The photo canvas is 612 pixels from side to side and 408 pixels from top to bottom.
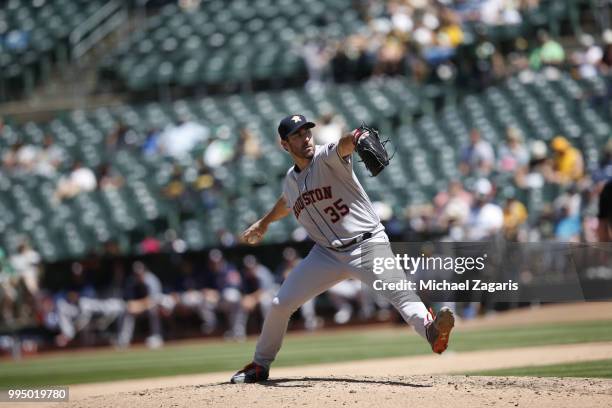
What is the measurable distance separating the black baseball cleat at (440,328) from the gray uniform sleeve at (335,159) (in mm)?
1081

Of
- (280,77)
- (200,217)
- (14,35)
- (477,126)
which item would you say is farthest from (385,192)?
(14,35)

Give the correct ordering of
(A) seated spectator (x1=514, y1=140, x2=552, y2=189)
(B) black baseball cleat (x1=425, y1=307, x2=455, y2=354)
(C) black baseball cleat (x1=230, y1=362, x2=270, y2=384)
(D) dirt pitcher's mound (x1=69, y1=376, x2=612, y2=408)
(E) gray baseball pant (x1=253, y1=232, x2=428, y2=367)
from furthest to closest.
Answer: (A) seated spectator (x1=514, y1=140, x2=552, y2=189)
(C) black baseball cleat (x1=230, y1=362, x2=270, y2=384)
(E) gray baseball pant (x1=253, y1=232, x2=428, y2=367)
(B) black baseball cleat (x1=425, y1=307, x2=455, y2=354)
(D) dirt pitcher's mound (x1=69, y1=376, x2=612, y2=408)

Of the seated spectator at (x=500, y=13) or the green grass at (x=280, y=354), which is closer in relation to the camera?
the green grass at (x=280, y=354)

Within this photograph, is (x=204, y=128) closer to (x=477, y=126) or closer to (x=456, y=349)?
(x=477, y=126)

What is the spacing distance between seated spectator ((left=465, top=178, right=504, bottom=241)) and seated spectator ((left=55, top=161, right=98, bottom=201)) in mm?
7170

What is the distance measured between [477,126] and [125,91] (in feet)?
25.6

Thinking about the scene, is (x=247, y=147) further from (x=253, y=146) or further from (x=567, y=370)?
(x=567, y=370)

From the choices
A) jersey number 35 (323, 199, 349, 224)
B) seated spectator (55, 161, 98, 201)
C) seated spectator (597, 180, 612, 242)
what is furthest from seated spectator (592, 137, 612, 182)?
seated spectator (55, 161, 98, 201)

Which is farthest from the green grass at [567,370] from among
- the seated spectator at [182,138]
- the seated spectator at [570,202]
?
the seated spectator at [182,138]

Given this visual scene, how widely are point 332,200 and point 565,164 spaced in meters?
8.99

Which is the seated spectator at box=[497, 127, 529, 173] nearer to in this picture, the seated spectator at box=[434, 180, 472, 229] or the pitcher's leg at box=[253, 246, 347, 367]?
the seated spectator at box=[434, 180, 472, 229]

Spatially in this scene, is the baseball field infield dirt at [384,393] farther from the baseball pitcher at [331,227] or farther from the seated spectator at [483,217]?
the seated spectator at [483,217]

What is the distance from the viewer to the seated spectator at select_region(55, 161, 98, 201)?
59.7 feet

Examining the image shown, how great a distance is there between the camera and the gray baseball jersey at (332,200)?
676 cm
